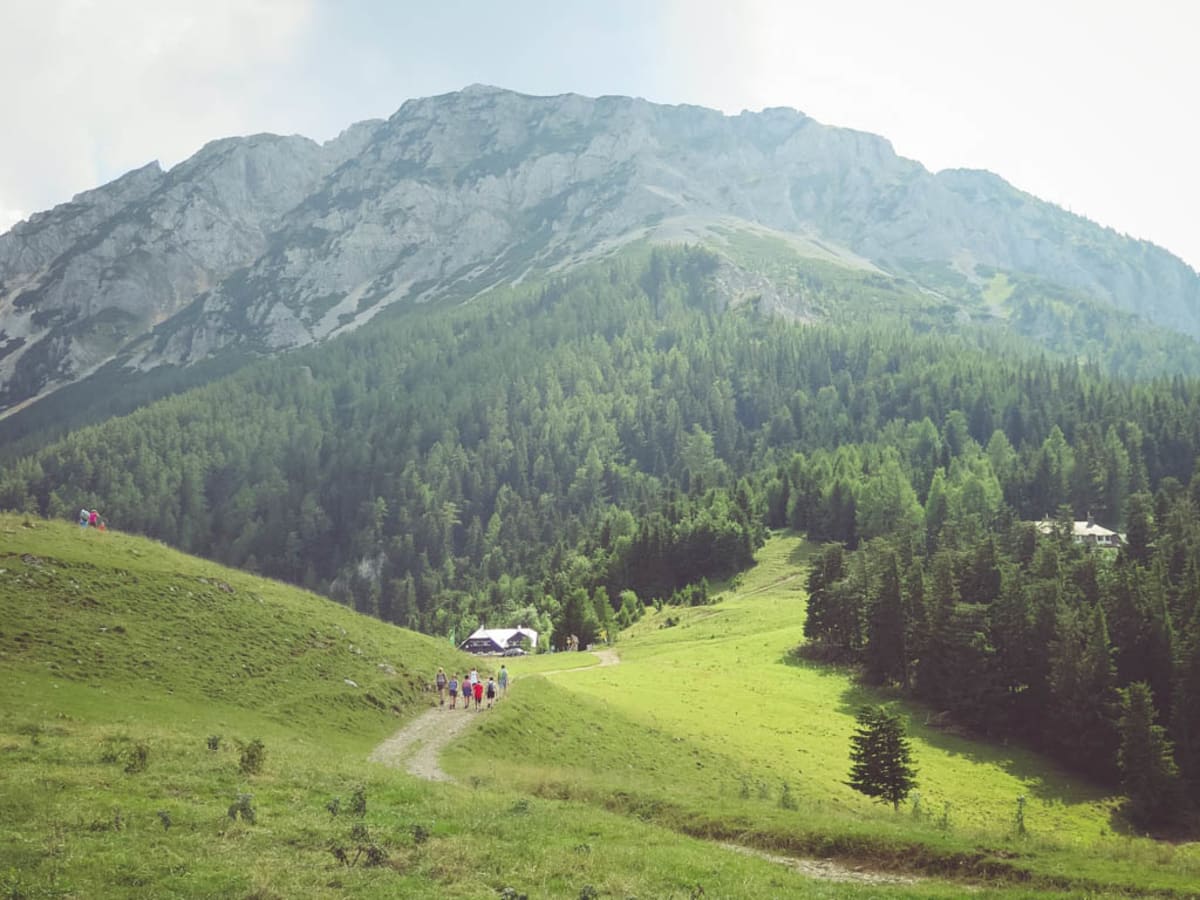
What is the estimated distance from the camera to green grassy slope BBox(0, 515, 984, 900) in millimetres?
18469

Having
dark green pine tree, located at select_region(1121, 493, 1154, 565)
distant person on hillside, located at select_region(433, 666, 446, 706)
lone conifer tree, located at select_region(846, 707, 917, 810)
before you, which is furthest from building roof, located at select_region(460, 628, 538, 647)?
lone conifer tree, located at select_region(846, 707, 917, 810)

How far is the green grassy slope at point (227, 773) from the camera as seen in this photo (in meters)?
18.5

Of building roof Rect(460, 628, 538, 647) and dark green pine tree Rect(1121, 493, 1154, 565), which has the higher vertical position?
dark green pine tree Rect(1121, 493, 1154, 565)

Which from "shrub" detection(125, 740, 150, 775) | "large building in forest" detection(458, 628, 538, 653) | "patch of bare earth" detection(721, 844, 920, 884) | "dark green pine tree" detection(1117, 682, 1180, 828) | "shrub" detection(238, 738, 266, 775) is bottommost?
"large building in forest" detection(458, 628, 538, 653)

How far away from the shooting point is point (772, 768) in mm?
51281

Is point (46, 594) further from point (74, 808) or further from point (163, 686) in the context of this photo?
point (74, 808)

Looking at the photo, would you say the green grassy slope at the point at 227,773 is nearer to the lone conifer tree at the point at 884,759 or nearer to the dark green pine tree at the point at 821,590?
the lone conifer tree at the point at 884,759

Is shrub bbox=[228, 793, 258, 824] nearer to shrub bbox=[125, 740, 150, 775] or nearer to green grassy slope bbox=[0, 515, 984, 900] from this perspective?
green grassy slope bbox=[0, 515, 984, 900]

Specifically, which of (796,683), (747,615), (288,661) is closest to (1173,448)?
(747,615)

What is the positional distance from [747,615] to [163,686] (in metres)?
86.8

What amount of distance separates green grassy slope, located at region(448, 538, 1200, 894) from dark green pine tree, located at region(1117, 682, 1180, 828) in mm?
2399

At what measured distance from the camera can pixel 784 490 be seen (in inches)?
6673

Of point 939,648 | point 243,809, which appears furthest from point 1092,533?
point 243,809

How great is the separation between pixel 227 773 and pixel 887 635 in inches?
2934
